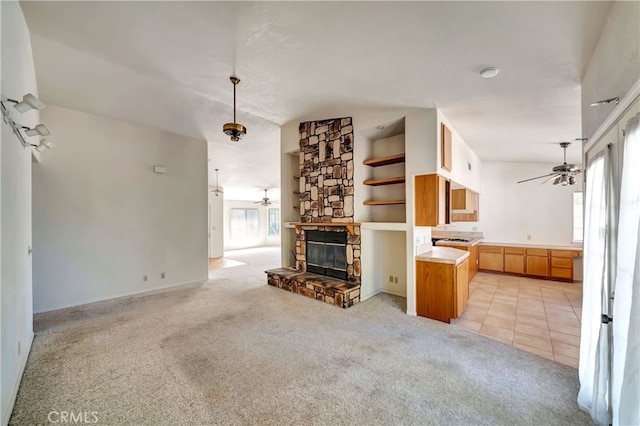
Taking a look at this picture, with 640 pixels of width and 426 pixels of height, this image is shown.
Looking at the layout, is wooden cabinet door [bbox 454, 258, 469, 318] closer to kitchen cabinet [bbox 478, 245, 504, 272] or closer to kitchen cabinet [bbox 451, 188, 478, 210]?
kitchen cabinet [bbox 451, 188, 478, 210]

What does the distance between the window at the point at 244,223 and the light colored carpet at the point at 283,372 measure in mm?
8109

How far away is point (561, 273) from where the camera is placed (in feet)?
18.1

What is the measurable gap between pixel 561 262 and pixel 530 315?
2.95 metres

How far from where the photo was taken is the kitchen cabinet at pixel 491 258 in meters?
6.20

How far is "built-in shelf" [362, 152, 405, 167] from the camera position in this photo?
4.13 meters

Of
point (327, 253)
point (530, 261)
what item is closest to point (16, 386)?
point (327, 253)

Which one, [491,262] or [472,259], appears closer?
[472,259]

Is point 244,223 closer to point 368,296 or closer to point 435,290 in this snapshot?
point 368,296

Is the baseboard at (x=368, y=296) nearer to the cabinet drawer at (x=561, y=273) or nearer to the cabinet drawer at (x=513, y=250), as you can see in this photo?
the cabinet drawer at (x=513, y=250)

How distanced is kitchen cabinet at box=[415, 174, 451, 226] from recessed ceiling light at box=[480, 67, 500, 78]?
1341 mm

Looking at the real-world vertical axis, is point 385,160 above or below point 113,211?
above

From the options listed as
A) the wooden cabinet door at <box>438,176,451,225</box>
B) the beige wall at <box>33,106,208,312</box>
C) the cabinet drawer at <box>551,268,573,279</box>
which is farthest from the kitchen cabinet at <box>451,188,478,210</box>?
the beige wall at <box>33,106,208,312</box>

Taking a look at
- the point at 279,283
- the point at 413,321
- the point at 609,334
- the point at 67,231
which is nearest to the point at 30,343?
the point at 67,231

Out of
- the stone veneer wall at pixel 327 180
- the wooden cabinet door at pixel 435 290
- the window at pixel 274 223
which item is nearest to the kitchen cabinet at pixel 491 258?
the wooden cabinet door at pixel 435 290
